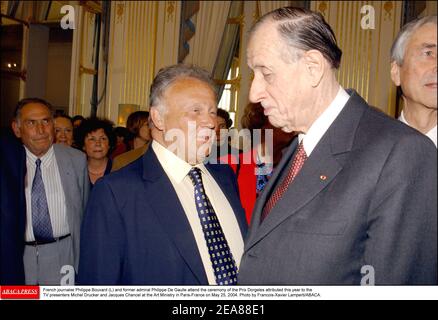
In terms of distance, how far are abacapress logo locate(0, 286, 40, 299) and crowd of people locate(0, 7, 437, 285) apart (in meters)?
0.10

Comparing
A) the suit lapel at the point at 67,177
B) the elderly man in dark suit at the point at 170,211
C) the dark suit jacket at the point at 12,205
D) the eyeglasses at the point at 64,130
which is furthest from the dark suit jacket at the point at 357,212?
the eyeglasses at the point at 64,130

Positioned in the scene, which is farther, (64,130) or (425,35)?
(64,130)

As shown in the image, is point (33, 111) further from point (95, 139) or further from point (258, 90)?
point (258, 90)

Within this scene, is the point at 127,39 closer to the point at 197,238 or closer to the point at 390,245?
the point at 197,238

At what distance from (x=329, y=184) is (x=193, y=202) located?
408mm

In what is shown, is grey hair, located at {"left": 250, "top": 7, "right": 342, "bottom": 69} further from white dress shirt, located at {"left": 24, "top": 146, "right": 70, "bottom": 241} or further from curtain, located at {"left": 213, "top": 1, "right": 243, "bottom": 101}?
curtain, located at {"left": 213, "top": 1, "right": 243, "bottom": 101}

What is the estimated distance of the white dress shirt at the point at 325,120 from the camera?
0.80 meters

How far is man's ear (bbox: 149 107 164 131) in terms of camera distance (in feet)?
3.63

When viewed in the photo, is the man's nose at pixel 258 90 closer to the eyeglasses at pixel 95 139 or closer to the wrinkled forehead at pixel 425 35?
the wrinkled forehead at pixel 425 35

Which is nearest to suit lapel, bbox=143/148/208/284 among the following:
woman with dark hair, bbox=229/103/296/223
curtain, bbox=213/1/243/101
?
woman with dark hair, bbox=229/103/296/223

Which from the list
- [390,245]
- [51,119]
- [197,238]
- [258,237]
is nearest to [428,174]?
[390,245]

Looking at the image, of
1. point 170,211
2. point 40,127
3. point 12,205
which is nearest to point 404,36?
point 170,211

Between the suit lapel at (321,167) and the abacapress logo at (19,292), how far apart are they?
519mm

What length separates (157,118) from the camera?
112 centimetres
